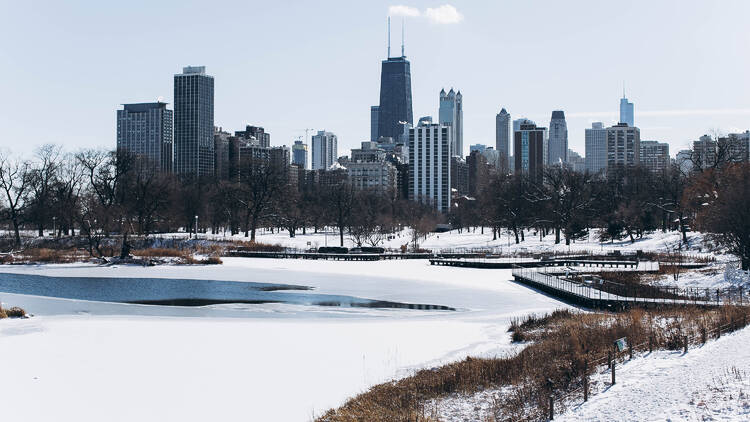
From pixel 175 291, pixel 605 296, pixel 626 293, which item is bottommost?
pixel 175 291

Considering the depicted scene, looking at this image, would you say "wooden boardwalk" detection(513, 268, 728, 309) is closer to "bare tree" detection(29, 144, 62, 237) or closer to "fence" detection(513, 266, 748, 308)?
"fence" detection(513, 266, 748, 308)

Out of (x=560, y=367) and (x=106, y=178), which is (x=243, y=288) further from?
(x=106, y=178)

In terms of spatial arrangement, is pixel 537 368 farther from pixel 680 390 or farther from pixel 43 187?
pixel 43 187

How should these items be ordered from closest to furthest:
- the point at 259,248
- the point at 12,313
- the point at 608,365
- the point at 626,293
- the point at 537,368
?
the point at 608,365, the point at 537,368, the point at 12,313, the point at 626,293, the point at 259,248

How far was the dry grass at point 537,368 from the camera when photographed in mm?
16109

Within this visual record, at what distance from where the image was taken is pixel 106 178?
8738 cm

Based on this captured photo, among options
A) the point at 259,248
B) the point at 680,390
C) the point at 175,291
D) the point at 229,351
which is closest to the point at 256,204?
the point at 259,248

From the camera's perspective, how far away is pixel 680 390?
1553 cm

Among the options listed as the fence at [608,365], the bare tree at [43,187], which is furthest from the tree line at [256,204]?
the fence at [608,365]

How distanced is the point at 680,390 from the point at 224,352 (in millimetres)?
13739

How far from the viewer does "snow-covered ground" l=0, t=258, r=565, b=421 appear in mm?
16969

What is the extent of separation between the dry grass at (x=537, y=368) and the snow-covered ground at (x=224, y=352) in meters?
1.15

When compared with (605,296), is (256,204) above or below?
above

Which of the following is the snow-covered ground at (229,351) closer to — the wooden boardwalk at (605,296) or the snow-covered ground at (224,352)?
the snow-covered ground at (224,352)
